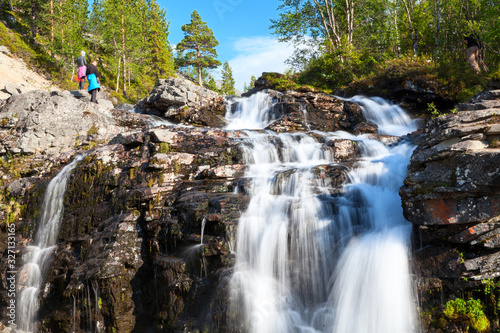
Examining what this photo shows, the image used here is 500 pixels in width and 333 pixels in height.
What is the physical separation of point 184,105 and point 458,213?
14844 mm

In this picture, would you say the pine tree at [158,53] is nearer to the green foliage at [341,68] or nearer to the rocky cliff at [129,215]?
the green foliage at [341,68]


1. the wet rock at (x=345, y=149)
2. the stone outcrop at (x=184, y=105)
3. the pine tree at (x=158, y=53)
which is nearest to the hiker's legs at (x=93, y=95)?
the stone outcrop at (x=184, y=105)

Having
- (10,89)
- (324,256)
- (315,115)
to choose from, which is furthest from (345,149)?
(10,89)

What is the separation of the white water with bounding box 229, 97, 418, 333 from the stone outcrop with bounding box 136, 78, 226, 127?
918cm

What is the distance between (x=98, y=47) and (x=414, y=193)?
129 ft

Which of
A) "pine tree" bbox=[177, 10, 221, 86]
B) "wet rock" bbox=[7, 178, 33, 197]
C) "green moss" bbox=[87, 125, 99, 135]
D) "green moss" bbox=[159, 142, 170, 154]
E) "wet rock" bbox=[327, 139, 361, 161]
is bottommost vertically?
"wet rock" bbox=[7, 178, 33, 197]

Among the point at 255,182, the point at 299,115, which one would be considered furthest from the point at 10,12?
the point at 255,182

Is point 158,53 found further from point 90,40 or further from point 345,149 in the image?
point 345,149

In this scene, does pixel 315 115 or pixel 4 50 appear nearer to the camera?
pixel 315 115

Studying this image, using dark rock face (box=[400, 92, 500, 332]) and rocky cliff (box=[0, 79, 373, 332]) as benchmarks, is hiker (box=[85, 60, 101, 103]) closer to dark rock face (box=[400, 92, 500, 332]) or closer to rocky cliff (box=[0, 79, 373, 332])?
rocky cliff (box=[0, 79, 373, 332])

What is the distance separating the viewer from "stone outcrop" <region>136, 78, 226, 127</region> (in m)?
16.6

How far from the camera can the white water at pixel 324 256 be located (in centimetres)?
489

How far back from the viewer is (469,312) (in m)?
4.30

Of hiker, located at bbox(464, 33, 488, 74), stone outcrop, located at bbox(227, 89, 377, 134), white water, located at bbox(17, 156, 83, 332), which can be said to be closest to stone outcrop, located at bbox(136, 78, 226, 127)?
stone outcrop, located at bbox(227, 89, 377, 134)
